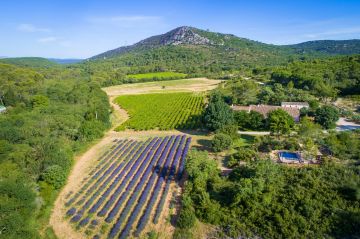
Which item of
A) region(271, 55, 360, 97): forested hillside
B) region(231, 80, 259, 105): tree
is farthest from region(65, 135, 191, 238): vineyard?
region(271, 55, 360, 97): forested hillside

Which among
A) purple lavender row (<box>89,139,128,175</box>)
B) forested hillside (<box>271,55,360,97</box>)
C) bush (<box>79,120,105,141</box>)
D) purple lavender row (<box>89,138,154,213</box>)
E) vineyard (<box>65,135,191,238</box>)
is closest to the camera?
vineyard (<box>65,135,191,238</box>)

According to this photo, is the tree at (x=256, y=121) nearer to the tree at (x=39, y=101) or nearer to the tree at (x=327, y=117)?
the tree at (x=327, y=117)

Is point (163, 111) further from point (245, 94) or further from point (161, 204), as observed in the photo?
point (161, 204)

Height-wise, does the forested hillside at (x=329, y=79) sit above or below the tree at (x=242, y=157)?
above

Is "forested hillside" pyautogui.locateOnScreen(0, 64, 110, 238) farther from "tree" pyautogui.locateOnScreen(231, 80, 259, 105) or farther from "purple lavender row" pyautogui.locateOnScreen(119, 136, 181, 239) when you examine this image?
"tree" pyautogui.locateOnScreen(231, 80, 259, 105)

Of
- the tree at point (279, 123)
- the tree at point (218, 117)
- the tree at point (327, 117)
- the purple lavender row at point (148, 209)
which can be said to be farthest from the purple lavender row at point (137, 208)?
the tree at point (327, 117)

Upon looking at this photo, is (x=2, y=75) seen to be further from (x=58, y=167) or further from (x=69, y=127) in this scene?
(x=58, y=167)
